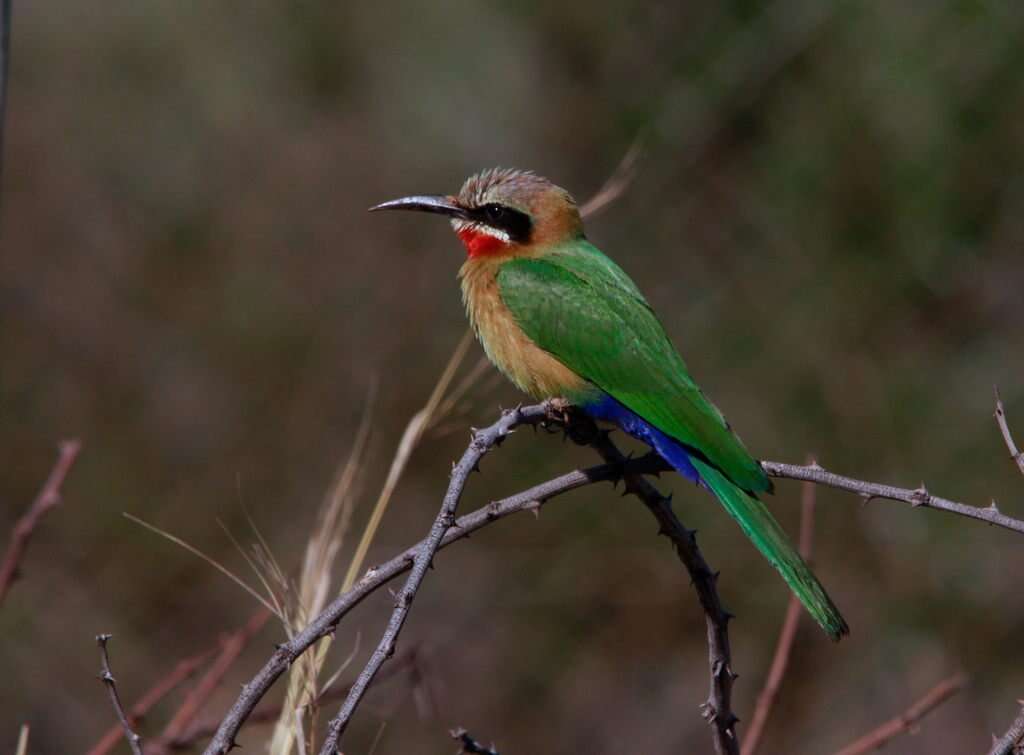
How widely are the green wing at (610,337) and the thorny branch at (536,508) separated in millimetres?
426

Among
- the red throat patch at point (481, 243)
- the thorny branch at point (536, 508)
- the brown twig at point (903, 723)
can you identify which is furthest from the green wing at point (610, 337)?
the brown twig at point (903, 723)

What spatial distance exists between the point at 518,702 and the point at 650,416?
3.79 m

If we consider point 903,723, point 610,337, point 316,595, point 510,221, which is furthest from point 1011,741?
point 510,221

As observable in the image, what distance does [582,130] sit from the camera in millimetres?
7094

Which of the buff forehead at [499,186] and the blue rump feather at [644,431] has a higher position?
the buff forehead at [499,186]

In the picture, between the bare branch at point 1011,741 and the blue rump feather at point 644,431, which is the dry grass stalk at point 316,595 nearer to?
the blue rump feather at point 644,431

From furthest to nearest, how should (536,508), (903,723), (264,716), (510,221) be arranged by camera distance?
(510,221), (264,716), (903,723), (536,508)

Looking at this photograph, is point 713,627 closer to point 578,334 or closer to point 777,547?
point 777,547

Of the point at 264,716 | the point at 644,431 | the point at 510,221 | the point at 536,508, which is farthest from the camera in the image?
the point at 510,221

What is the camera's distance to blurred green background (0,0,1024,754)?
6.33m

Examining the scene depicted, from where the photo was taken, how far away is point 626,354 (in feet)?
11.9

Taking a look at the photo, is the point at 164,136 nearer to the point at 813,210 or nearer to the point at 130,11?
the point at 130,11

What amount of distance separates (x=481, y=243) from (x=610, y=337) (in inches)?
23.1

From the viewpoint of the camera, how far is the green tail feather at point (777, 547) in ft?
8.96
